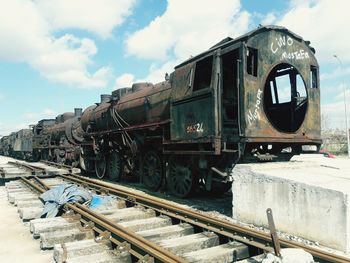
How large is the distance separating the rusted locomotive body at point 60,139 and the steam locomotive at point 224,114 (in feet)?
24.8

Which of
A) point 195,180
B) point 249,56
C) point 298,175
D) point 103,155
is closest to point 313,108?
point 249,56

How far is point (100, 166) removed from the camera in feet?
48.2

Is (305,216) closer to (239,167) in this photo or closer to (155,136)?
(239,167)

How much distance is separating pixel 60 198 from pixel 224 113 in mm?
4316

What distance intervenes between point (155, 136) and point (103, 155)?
201 inches

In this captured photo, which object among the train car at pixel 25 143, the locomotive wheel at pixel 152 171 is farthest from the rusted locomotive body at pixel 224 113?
the train car at pixel 25 143

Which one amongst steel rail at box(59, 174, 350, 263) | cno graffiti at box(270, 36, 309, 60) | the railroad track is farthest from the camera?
cno graffiti at box(270, 36, 309, 60)

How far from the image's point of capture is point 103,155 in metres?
14.2

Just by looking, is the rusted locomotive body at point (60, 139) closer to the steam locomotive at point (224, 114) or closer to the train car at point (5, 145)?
the steam locomotive at point (224, 114)

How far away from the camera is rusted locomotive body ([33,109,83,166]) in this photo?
2072 cm

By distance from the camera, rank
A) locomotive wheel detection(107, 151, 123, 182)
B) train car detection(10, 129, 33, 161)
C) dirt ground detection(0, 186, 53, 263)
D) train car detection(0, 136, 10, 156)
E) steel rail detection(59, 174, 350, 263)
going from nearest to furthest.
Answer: steel rail detection(59, 174, 350, 263)
dirt ground detection(0, 186, 53, 263)
locomotive wheel detection(107, 151, 123, 182)
train car detection(10, 129, 33, 161)
train car detection(0, 136, 10, 156)

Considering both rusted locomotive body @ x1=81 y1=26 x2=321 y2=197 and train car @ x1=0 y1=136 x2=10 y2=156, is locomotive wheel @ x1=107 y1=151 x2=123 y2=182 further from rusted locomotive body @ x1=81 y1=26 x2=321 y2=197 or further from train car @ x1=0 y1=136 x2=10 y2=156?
train car @ x1=0 y1=136 x2=10 y2=156

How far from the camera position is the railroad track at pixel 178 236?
388cm

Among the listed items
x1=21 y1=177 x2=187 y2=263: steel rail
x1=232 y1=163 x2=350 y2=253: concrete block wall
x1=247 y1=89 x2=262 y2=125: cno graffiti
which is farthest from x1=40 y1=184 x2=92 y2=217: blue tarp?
x1=247 y1=89 x2=262 y2=125: cno graffiti
